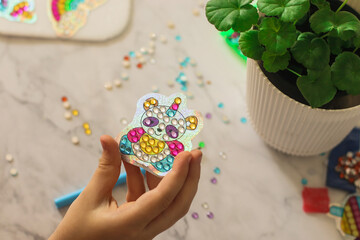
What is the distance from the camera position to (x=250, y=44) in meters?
0.61

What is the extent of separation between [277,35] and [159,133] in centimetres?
23

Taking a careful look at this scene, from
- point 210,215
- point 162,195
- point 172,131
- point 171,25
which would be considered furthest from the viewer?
point 171,25

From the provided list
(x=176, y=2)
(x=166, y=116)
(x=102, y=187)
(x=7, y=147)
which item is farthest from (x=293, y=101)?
(x=7, y=147)

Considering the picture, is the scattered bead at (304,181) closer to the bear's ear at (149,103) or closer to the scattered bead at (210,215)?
the scattered bead at (210,215)

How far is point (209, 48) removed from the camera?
94cm

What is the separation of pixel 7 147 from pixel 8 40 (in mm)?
251

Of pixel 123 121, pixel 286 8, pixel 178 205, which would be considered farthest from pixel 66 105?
pixel 286 8

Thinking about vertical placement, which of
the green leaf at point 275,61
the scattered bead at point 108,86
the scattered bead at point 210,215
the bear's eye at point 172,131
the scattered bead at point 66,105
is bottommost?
the scattered bead at point 210,215

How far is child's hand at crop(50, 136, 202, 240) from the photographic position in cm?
56

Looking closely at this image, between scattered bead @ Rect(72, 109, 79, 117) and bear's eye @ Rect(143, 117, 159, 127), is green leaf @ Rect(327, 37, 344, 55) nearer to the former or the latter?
bear's eye @ Rect(143, 117, 159, 127)

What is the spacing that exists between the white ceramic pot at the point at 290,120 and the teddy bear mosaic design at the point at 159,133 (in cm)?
12

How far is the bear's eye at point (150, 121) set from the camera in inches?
26.0

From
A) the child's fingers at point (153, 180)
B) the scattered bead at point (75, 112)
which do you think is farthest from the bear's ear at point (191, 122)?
the scattered bead at point (75, 112)

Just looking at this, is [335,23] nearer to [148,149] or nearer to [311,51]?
[311,51]
